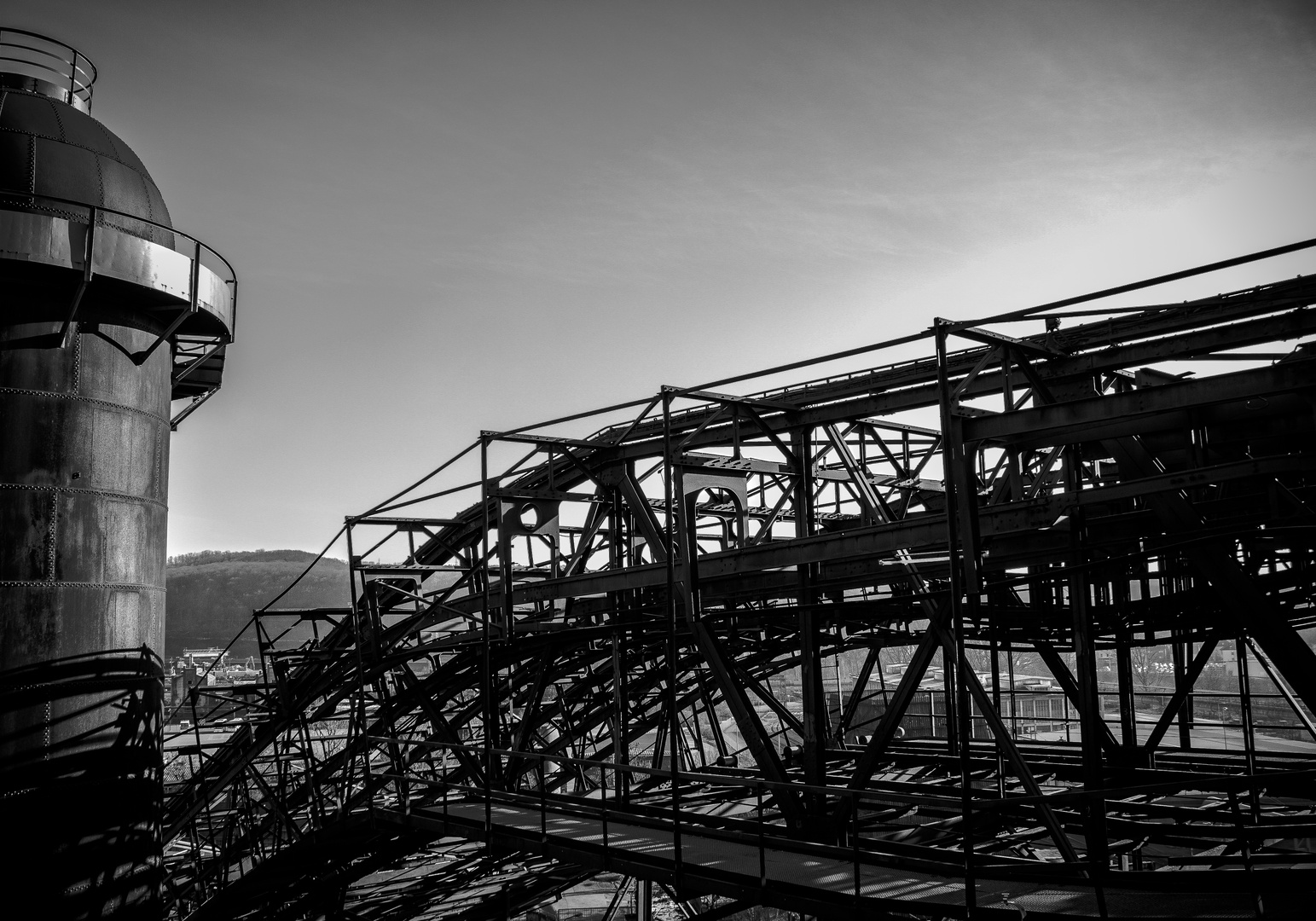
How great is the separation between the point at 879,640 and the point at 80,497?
41.3 ft

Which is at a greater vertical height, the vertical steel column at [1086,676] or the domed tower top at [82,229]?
the domed tower top at [82,229]

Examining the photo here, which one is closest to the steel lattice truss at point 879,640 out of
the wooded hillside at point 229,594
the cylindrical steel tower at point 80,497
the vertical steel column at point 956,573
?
the vertical steel column at point 956,573

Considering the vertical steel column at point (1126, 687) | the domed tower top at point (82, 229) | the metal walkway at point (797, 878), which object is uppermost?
the domed tower top at point (82, 229)

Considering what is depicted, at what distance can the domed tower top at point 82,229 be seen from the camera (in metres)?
14.3

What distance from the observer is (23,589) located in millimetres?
13867

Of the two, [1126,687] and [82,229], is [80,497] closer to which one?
[82,229]

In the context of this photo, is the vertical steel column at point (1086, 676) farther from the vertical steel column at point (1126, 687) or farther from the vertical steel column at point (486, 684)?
the vertical steel column at point (486, 684)

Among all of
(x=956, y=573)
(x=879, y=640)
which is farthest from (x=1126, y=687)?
(x=956, y=573)

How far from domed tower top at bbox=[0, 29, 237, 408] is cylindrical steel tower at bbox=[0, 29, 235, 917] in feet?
0.09

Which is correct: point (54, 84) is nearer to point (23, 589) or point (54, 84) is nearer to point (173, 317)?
point (173, 317)

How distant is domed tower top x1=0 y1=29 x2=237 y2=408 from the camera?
1434 cm

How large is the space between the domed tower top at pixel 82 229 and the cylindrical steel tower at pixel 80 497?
27 mm

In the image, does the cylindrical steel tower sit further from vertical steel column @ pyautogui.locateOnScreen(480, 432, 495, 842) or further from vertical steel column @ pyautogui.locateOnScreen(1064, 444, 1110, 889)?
vertical steel column @ pyautogui.locateOnScreen(1064, 444, 1110, 889)

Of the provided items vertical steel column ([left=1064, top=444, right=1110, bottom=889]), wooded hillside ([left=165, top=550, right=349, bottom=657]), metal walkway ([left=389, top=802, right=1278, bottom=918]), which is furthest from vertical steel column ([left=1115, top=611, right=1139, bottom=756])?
wooded hillside ([left=165, top=550, right=349, bottom=657])
